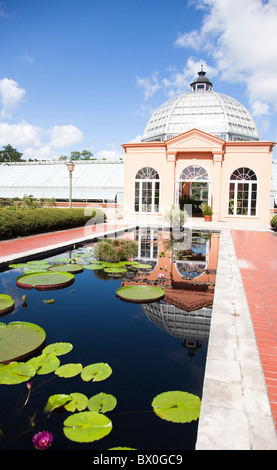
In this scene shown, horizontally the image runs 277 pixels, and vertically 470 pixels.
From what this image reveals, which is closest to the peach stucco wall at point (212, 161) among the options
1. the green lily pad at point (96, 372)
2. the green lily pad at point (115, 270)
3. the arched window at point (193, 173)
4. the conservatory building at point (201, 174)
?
the conservatory building at point (201, 174)

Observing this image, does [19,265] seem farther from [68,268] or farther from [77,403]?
[77,403]

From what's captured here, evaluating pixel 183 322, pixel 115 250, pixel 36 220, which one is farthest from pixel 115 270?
pixel 36 220

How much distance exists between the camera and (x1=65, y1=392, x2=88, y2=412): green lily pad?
2.23 meters

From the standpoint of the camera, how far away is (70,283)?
5.52 meters

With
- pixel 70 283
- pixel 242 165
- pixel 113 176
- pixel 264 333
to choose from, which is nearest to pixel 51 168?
pixel 113 176

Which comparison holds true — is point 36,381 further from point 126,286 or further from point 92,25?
point 92,25

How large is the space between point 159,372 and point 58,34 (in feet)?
41.8

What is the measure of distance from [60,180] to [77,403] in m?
29.9

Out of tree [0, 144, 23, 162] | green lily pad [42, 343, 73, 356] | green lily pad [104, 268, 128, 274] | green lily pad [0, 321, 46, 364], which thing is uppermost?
tree [0, 144, 23, 162]

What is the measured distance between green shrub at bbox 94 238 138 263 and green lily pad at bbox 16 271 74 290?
171 cm

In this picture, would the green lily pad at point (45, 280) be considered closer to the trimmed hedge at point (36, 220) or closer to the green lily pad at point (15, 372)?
the green lily pad at point (15, 372)

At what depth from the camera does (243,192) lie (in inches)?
738

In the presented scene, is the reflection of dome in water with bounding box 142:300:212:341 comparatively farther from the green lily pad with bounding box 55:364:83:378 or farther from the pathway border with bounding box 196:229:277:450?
the green lily pad with bounding box 55:364:83:378

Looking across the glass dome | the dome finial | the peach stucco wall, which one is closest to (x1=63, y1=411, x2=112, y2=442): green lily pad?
the peach stucco wall
